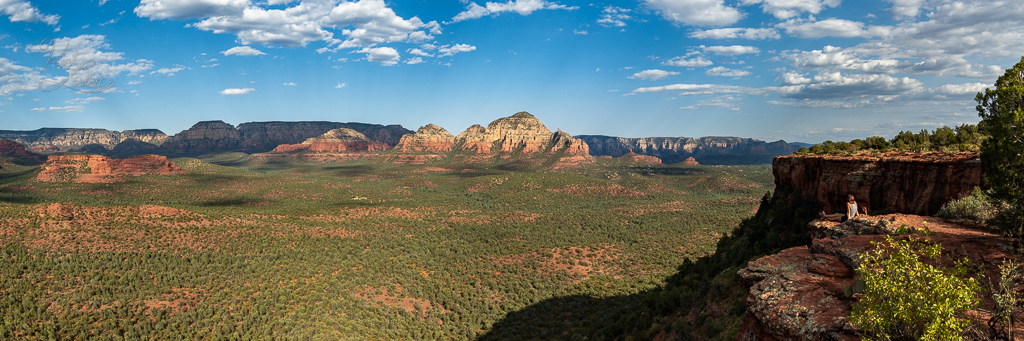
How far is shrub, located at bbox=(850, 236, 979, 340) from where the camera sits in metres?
8.05

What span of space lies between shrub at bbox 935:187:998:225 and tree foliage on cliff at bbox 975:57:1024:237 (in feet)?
5.62

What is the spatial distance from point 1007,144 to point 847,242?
215 inches

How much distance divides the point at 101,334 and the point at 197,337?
20.8 feet

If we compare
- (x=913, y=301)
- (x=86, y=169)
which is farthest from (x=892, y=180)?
(x=86, y=169)

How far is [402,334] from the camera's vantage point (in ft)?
136

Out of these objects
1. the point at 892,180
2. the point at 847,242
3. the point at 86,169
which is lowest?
the point at 86,169

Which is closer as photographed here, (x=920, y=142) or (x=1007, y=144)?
(x=1007, y=144)

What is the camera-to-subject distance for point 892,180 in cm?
2331

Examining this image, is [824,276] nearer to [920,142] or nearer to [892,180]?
[892,180]

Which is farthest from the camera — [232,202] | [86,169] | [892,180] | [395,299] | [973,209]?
[86,169]

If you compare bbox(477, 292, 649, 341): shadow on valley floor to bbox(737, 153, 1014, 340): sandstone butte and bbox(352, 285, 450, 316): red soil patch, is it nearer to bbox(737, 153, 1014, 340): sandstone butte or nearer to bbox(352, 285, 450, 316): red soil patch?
bbox(352, 285, 450, 316): red soil patch

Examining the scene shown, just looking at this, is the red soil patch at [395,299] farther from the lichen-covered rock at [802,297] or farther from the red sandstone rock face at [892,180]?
the red sandstone rock face at [892,180]

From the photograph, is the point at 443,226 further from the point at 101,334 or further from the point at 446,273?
the point at 101,334

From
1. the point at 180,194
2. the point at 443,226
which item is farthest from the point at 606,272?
the point at 180,194
